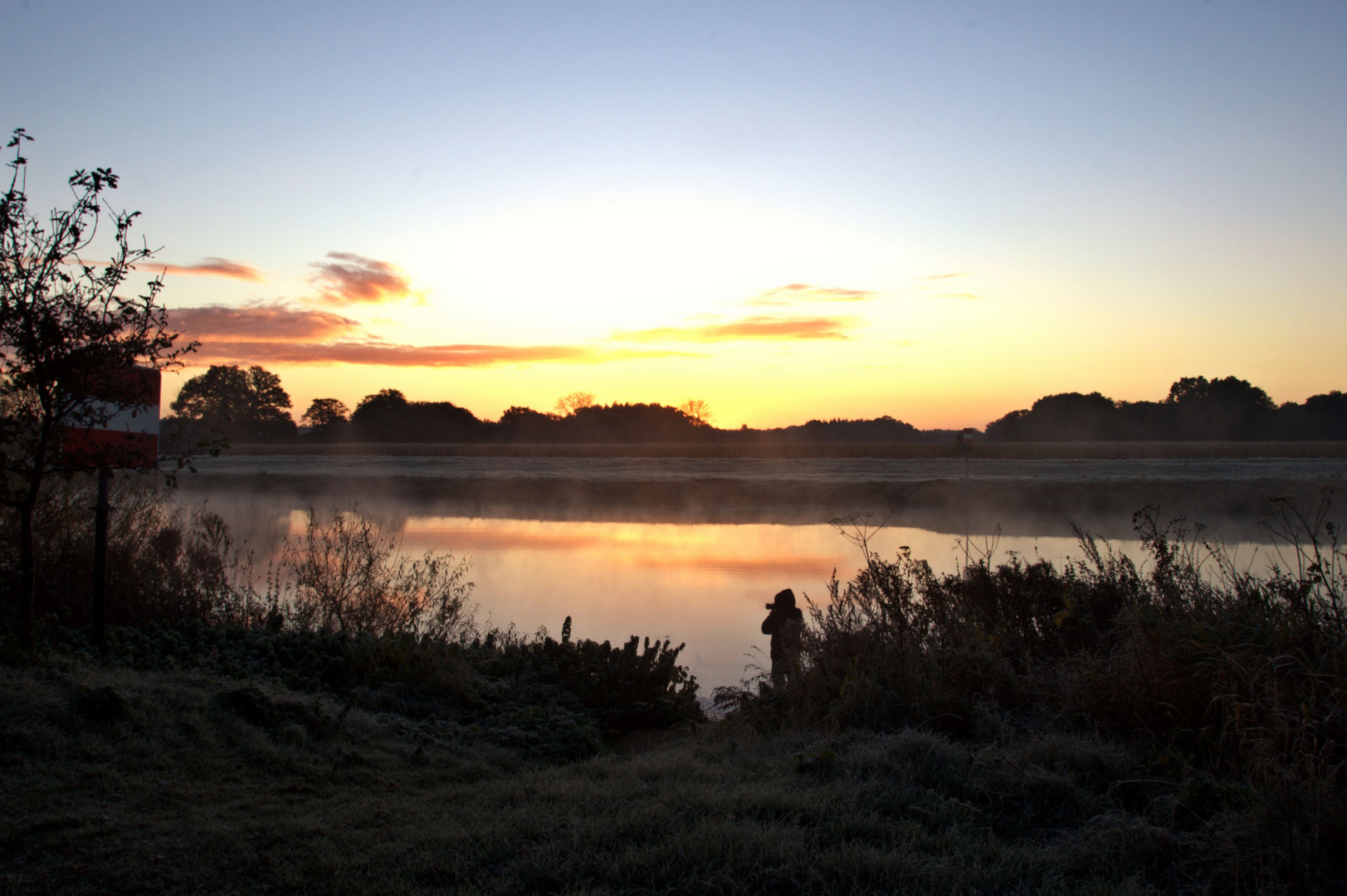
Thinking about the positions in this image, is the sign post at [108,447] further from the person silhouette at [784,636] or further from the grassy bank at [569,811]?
the person silhouette at [784,636]

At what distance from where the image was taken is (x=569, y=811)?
4.61 metres

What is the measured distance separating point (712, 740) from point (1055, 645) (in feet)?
10.7

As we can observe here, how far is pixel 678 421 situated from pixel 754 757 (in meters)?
97.9

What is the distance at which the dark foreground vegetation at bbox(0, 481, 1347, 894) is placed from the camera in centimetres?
384

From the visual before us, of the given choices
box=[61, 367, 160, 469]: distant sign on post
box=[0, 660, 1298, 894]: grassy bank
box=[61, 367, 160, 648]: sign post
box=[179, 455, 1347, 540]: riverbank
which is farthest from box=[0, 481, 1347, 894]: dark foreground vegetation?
box=[179, 455, 1347, 540]: riverbank

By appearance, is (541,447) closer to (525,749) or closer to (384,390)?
(384,390)

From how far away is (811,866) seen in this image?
12.5 ft

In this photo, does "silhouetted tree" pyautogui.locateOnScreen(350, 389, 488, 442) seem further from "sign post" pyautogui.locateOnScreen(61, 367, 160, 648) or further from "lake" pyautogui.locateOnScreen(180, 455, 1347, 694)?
"sign post" pyautogui.locateOnScreen(61, 367, 160, 648)

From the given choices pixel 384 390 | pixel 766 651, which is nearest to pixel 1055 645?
pixel 766 651

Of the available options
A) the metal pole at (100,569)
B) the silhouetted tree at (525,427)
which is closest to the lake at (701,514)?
the metal pole at (100,569)

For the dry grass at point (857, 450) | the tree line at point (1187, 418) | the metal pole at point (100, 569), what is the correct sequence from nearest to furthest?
1. the metal pole at point (100, 569)
2. the dry grass at point (857, 450)
3. the tree line at point (1187, 418)

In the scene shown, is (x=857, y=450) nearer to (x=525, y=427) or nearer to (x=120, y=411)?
(x=525, y=427)

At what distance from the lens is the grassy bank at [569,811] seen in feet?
12.4

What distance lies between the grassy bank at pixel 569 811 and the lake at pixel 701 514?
157 inches
